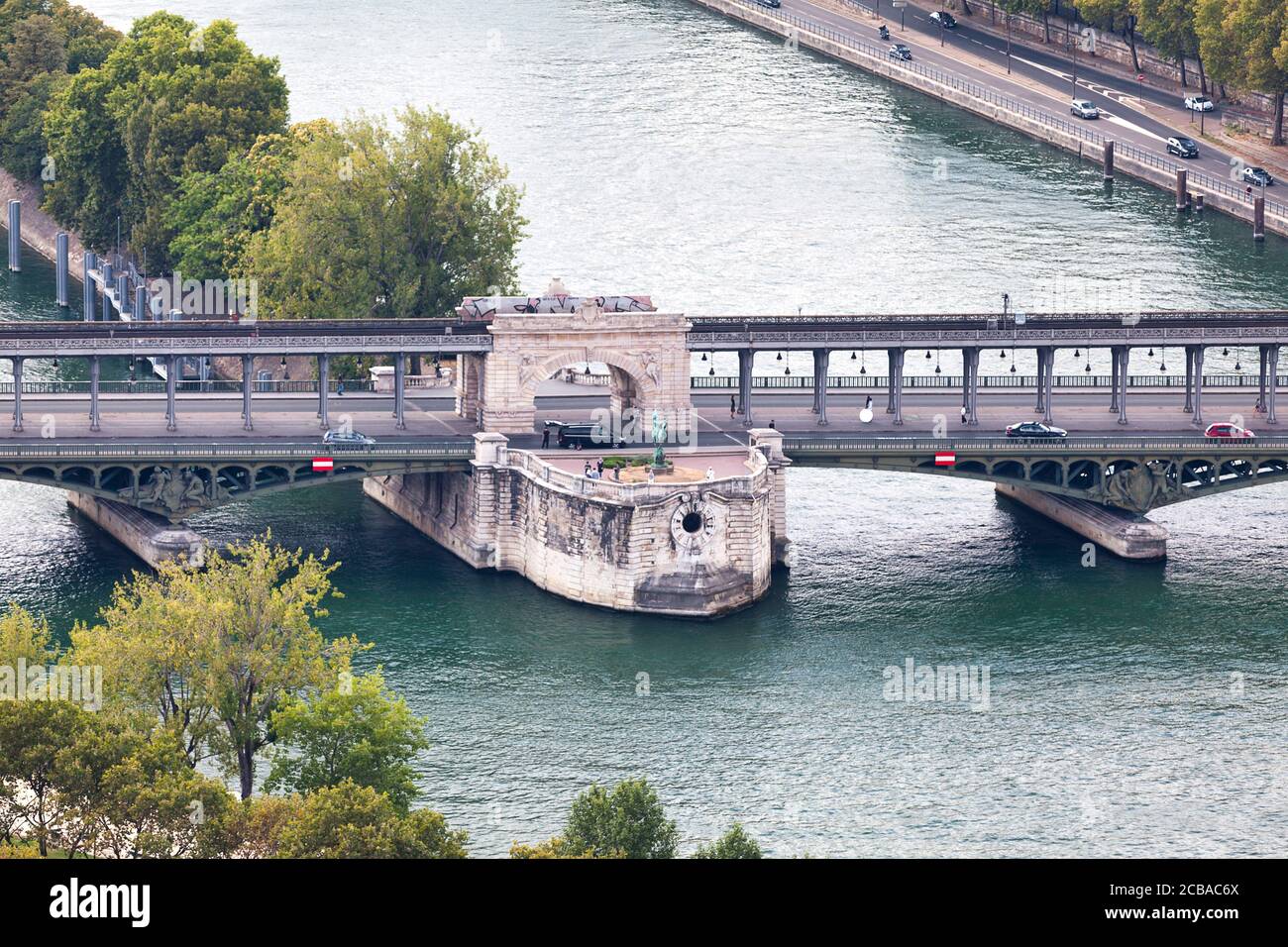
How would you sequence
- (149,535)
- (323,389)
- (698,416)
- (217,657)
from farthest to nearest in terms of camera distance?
(698,416), (323,389), (149,535), (217,657)

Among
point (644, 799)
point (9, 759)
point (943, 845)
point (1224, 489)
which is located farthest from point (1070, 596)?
point (9, 759)

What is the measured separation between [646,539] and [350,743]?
3776cm

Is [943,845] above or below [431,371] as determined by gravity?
below

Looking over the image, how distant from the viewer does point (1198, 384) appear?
530 ft

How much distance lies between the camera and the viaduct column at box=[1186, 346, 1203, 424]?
162 metres

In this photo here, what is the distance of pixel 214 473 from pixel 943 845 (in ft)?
168

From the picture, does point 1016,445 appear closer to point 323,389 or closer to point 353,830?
point 323,389

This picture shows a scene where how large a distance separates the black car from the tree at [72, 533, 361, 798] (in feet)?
119

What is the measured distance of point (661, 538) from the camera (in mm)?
142875

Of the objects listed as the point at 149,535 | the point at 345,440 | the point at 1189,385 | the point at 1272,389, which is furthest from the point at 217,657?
the point at 1272,389

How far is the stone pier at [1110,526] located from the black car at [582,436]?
920 inches

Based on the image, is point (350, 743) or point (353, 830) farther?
point (350, 743)
